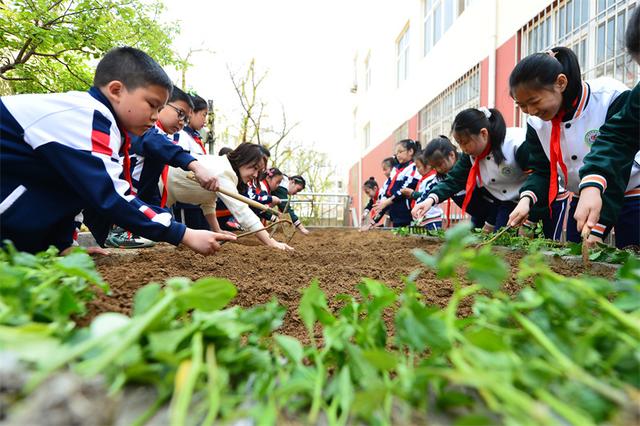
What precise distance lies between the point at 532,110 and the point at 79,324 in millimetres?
2403

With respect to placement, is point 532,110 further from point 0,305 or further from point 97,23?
point 97,23

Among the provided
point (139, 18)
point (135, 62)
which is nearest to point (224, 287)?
point (135, 62)

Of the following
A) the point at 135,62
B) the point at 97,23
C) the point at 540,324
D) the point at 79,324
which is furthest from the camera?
the point at 97,23

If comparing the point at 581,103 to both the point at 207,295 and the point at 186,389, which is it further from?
the point at 186,389

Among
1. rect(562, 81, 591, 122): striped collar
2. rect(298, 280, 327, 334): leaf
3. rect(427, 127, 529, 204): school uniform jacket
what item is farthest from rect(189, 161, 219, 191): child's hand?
rect(298, 280, 327, 334): leaf

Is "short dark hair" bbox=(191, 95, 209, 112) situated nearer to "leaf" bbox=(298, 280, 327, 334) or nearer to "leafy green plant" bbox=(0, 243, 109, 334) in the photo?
"leafy green plant" bbox=(0, 243, 109, 334)

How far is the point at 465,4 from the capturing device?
7938mm

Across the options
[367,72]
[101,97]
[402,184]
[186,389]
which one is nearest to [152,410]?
[186,389]

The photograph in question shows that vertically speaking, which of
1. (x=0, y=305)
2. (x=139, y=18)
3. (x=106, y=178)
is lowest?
(x=0, y=305)

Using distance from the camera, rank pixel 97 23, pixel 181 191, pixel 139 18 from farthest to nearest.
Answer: pixel 139 18 < pixel 97 23 < pixel 181 191

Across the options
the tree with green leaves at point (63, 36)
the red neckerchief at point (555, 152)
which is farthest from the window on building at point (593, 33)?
the tree with green leaves at point (63, 36)

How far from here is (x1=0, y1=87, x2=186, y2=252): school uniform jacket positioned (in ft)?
5.05

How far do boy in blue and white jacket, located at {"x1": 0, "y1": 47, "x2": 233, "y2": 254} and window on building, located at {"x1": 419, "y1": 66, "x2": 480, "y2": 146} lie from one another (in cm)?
654

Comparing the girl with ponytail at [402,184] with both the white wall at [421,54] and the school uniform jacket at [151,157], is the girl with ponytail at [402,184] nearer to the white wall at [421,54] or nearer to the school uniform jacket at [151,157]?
the white wall at [421,54]
